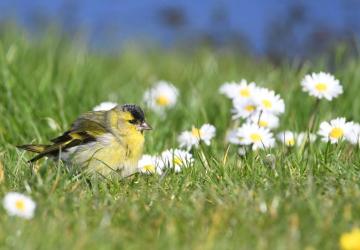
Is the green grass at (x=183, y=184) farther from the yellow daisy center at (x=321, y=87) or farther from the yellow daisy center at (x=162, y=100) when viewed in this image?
the yellow daisy center at (x=321, y=87)

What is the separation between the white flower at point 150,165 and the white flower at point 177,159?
0.04 meters

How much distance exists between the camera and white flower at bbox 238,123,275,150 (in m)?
5.41

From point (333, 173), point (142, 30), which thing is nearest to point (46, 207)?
point (333, 173)

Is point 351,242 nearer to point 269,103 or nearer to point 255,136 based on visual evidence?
point 255,136

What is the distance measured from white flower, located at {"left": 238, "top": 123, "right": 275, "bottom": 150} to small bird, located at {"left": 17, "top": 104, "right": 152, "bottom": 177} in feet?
2.07

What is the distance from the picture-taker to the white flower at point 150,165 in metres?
5.10

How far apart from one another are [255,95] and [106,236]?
95.3 inches

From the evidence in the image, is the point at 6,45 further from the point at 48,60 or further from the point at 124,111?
the point at 124,111

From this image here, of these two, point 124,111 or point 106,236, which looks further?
point 124,111

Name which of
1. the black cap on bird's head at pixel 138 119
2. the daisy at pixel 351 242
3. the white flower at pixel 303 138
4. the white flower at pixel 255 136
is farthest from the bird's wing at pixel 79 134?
the daisy at pixel 351 242

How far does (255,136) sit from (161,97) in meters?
1.53

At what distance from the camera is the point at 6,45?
8.02m

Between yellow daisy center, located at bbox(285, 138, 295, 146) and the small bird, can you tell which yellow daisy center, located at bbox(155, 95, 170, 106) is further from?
yellow daisy center, located at bbox(285, 138, 295, 146)

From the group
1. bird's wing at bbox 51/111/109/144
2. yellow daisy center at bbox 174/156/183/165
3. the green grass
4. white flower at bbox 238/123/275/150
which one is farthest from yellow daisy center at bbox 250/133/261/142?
bird's wing at bbox 51/111/109/144
